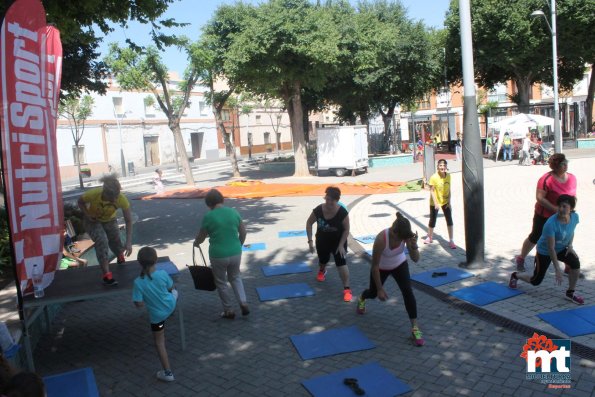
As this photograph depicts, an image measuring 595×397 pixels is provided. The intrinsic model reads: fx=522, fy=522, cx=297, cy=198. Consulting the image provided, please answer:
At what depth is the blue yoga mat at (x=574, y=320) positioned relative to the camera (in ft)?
17.0

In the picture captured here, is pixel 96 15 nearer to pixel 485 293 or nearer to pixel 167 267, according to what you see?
pixel 167 267

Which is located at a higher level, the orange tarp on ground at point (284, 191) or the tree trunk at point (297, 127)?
the tree trunk at point (297, 127)

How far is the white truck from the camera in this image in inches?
1024

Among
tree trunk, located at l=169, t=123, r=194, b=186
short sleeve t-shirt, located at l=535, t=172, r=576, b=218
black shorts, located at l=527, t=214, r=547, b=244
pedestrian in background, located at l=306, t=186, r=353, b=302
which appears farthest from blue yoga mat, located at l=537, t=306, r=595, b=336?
tree trunk, located at l=169, t=123, r=194, b=186

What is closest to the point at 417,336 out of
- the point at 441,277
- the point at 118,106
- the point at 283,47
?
the point at 441,277

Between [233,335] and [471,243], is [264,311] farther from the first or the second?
[471,243]

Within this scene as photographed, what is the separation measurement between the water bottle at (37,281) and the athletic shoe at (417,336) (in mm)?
3662

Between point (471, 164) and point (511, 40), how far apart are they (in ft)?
90.3

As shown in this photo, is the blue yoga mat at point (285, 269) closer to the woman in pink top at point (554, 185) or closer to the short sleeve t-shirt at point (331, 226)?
the short sleeve t-shirt at point (331, 226)

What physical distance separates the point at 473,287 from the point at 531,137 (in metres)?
22.3

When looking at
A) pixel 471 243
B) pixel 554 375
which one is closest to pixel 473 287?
pixel 471 243

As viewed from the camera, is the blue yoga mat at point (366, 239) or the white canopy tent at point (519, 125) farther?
the white canopy tent at point (519, 125)

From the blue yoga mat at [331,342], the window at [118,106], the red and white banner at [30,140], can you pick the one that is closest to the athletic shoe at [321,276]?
the blue yoga mat at [331,342]

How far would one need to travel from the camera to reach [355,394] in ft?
14.3
